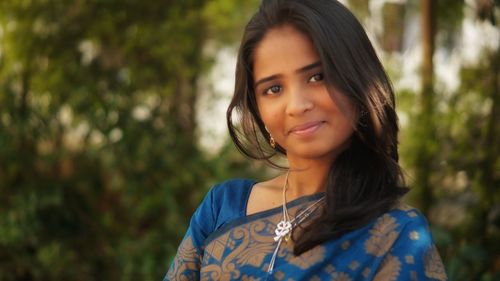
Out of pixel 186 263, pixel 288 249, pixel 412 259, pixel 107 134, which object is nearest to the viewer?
pixel 412 259

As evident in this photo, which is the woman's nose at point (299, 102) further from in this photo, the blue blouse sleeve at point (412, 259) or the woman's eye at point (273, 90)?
the blue blouse sleeve at point (412, 259)

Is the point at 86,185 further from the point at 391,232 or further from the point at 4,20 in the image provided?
the point at 391,232

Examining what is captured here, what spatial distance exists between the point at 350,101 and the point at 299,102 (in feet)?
0.33

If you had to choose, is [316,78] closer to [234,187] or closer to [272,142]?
[272,142]

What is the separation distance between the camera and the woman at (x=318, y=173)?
1.48 m

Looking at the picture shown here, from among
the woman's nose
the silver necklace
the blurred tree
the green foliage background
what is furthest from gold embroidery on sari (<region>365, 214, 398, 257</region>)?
the blurred tree

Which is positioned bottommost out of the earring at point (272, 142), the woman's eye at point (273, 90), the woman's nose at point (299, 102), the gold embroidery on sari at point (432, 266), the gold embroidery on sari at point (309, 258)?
the gold embroidery on sari at point (432, 266)

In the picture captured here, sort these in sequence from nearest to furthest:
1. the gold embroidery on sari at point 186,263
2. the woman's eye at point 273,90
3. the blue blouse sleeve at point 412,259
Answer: the blue blouse sleeve at point 412,259
the woman's eye at point 273,90
the gold embroidery on sari at point 186,263

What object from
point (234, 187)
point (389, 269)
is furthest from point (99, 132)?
point (389, 269)

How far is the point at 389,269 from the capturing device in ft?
→ 4.79

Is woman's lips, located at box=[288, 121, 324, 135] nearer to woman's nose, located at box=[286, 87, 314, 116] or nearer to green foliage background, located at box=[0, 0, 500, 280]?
woman's nose, located at box=[286, 87, 314, 116]

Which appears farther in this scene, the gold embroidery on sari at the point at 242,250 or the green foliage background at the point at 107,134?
the green foliage background at the point at 107,134

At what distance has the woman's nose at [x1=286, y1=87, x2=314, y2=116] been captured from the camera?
1.49 meters

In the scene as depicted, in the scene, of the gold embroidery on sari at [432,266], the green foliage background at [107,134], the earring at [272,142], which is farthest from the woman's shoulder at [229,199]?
the green foliage background at [107,134]
